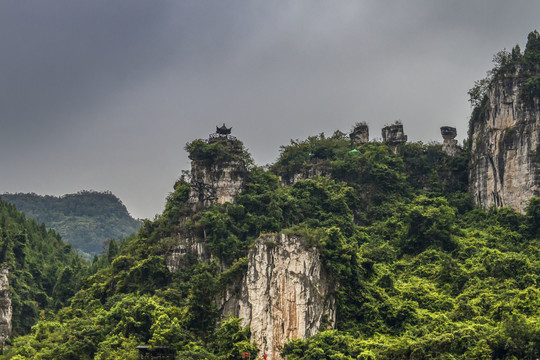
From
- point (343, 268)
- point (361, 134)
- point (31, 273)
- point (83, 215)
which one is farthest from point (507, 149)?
point (83, 215)

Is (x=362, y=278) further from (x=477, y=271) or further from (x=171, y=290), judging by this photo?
(x=171, y=290)

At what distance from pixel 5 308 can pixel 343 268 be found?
19.3 metres

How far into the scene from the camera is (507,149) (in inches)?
1631

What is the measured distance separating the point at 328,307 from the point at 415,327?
12.0 ft

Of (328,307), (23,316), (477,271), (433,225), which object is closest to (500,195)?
(433,225)

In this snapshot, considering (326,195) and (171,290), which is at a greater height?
(326,195)

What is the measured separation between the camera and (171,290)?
109 feet

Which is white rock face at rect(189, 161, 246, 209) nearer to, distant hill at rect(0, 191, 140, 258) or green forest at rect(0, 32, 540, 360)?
green forest at rect(0, 32, 540, 360)

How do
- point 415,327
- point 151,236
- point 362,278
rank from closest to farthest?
point 415,327 → point 362,278 → point 151,236

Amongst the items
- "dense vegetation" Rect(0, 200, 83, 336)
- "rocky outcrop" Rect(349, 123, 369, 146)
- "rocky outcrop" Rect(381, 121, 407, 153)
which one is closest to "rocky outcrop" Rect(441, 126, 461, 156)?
"rocky outcrop" Rect(381, 121, 407, 153)

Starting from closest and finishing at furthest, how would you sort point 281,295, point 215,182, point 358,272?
point 281,295 < point 358,272 < point 215,182

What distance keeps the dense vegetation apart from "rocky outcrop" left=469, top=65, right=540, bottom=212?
24.5m

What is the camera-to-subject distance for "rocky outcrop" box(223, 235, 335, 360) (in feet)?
97.1

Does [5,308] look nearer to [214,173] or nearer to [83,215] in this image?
[214,173]
